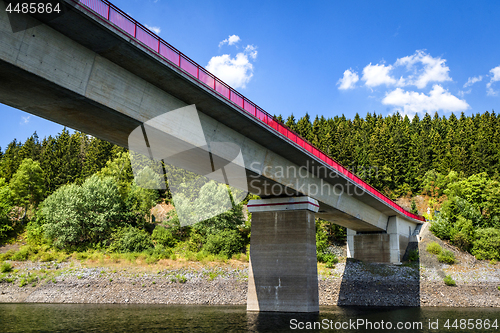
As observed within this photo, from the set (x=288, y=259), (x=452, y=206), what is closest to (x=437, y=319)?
(x=288, y=259)

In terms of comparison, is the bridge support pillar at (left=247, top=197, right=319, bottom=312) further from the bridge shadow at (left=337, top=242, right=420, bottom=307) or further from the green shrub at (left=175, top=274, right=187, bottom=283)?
the green shrub at (left=175, top=274, right=187, bottom=283)

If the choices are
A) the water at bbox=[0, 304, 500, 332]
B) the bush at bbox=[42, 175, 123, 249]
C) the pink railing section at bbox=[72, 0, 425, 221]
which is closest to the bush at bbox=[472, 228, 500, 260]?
the water at bbox=[0, 304, 500, 332]

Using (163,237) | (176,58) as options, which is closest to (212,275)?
(163,237)

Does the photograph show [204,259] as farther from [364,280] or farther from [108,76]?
[108,76]

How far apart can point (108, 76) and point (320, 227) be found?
4445 centimetres

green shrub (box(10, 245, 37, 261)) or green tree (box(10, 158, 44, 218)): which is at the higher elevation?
green tree (box(10, 158, 44, 218))

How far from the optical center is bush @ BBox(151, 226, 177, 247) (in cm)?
5259

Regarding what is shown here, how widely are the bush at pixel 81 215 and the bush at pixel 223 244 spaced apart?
14969mm

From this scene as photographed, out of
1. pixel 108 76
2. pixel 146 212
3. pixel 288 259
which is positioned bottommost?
pixel 288 259

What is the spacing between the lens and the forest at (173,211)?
4884cm

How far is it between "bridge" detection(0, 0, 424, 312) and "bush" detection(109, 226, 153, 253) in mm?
24928

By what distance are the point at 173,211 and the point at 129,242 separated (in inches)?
397

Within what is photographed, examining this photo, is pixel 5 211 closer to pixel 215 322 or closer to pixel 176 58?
pixel 215 322

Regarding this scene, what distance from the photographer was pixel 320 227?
5397cm
